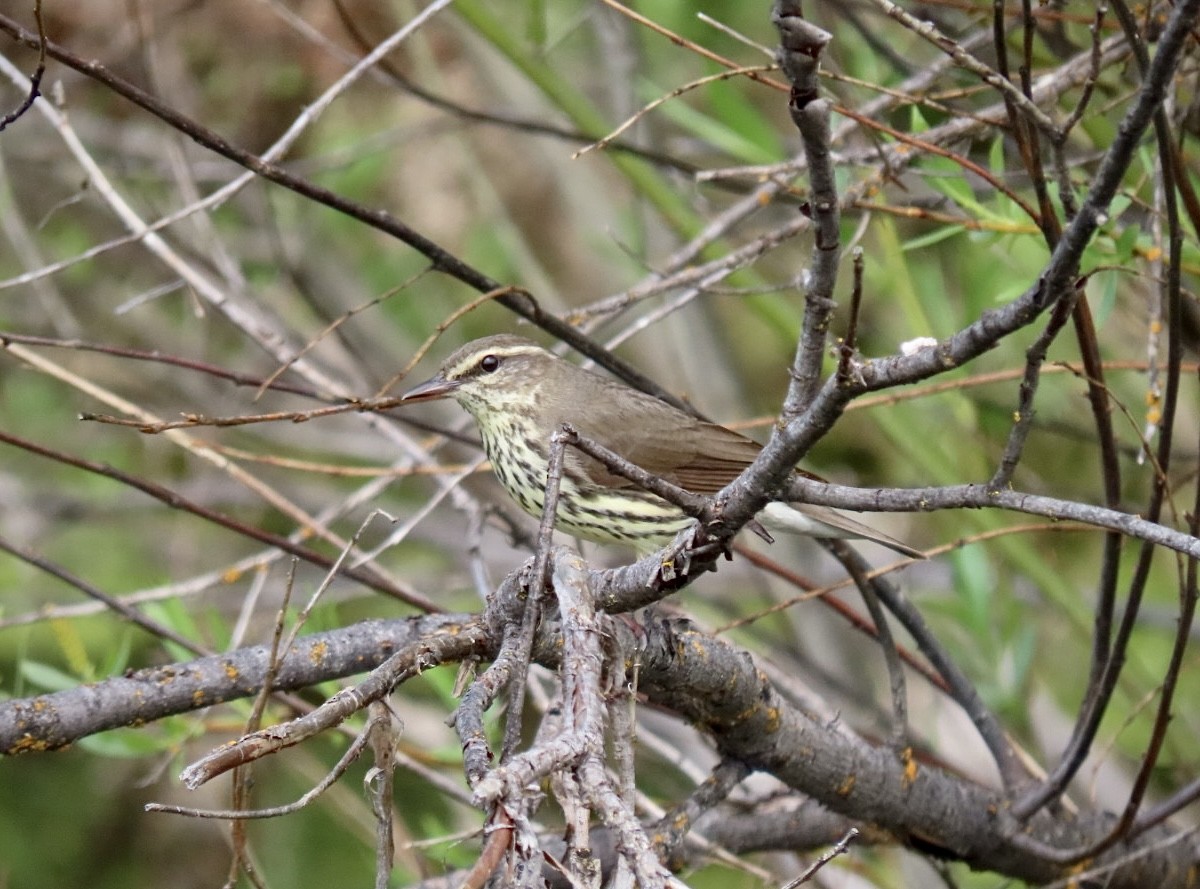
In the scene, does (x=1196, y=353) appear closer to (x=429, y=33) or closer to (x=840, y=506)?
(x=840, y=506)

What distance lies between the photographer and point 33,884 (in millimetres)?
5320

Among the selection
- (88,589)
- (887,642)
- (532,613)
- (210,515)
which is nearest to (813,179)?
(532,613)

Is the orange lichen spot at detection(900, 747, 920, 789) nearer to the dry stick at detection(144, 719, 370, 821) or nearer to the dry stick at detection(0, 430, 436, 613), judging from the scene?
the dry stick at detection(0, 430, 436, 613)

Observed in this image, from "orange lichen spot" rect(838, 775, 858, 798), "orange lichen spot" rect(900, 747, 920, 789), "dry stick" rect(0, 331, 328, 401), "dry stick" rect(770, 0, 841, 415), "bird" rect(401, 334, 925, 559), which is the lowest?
"orange lichen spot" rect(838, 775, 858, 798)

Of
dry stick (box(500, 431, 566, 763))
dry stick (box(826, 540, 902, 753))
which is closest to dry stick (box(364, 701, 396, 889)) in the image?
dry stick (box(500, 431, 566, 763))

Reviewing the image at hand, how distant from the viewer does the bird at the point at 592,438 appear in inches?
139

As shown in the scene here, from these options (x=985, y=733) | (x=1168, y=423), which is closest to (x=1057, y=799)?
(x=985, y=733)

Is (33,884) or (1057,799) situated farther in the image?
(33,884)

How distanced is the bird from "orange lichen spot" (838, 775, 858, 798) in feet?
2.31

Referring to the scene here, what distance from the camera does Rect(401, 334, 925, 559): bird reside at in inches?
139

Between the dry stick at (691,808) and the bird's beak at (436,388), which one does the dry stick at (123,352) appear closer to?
the bird's beak at (436,388)

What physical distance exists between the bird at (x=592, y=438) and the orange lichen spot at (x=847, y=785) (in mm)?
703

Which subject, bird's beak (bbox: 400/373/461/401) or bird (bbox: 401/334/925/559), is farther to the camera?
bird's beak (bbox: 400/373/461/401)

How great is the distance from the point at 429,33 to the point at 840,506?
4903mm
